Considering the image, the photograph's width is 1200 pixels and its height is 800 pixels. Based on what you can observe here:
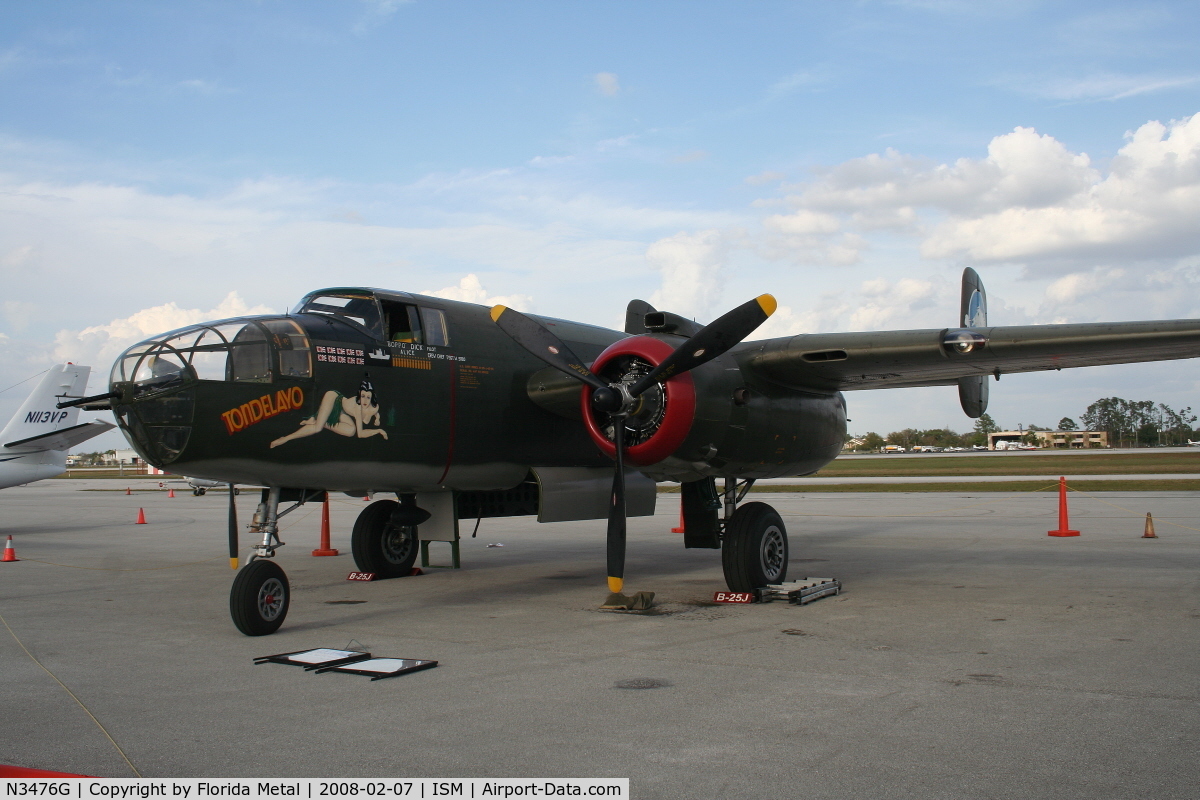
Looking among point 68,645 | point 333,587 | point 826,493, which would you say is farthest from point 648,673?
point 826,493

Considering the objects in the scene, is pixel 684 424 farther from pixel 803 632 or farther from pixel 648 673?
pixel 648 673

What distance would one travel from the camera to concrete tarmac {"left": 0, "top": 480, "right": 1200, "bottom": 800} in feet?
15.1

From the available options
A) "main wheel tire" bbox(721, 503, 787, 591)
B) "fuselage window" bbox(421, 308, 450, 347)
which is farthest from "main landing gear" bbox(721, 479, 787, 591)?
"fuselage window" bbox(421, 308, 450, 347)

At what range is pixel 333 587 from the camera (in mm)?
12273

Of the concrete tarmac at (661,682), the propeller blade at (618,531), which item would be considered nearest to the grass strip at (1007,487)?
the concrete tarmac at (661,682)

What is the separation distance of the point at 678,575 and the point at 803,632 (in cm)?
484

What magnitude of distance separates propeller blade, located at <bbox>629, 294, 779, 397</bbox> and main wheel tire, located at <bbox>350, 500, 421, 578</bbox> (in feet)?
16.9

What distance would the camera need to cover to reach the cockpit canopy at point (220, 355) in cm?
840

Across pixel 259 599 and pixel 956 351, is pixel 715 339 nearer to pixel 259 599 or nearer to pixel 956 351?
pixel 956 351

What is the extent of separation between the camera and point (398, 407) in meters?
9.88

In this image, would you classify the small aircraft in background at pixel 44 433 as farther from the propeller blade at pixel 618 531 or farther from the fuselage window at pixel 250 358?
the propeller blade at pixel 618 531

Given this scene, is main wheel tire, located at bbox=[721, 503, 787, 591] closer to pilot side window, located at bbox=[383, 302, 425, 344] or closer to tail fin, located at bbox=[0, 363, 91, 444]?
pilot side window, located at bbox=[383, 302, 425, 344]

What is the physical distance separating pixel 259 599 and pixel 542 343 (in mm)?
4156
